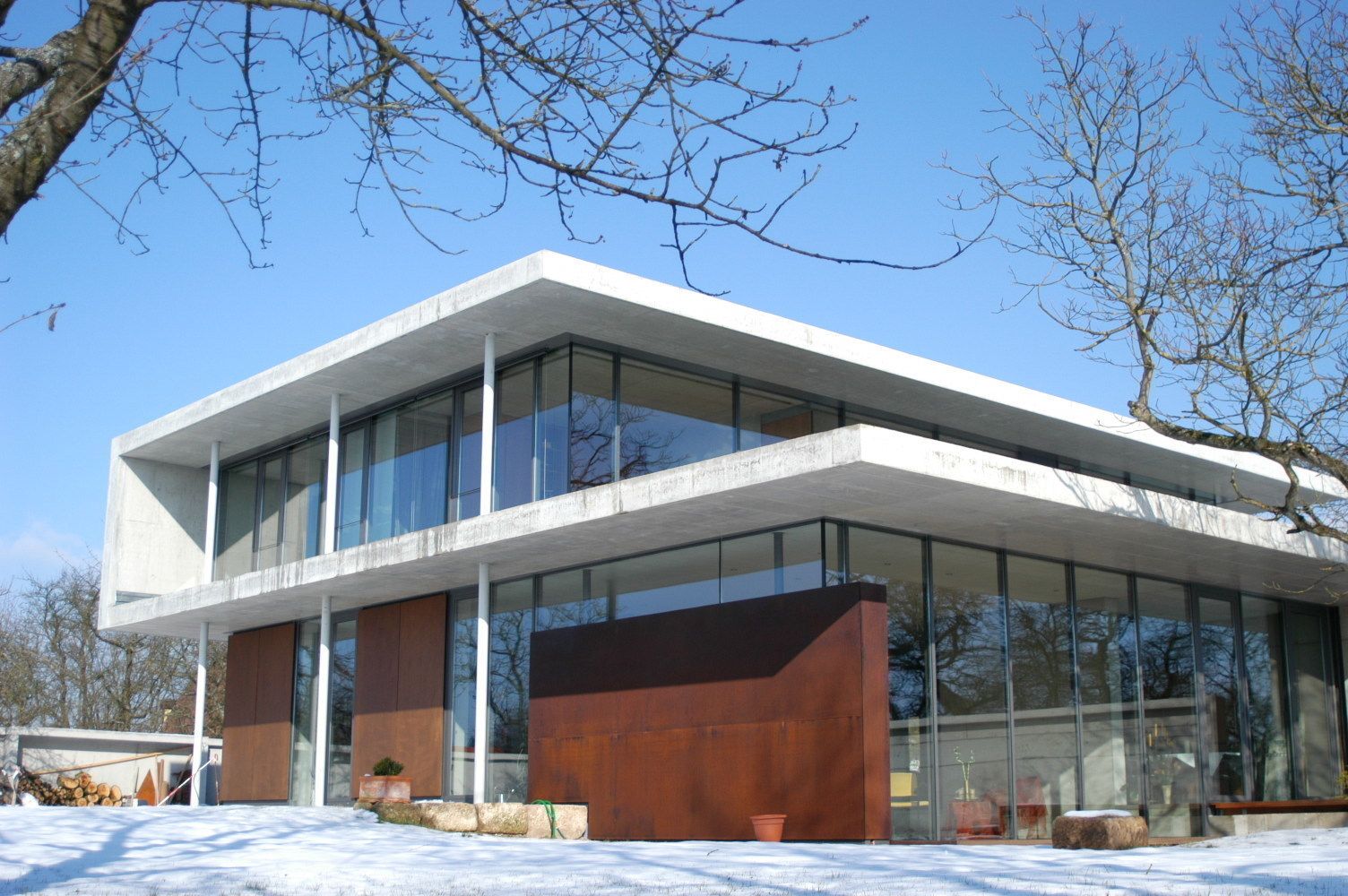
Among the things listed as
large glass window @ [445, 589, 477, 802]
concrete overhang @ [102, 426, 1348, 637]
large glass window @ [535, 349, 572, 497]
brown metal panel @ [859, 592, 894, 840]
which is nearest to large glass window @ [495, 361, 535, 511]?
large glass window @ [535, 349, 572, 497]

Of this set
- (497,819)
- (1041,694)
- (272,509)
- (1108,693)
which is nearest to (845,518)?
(1041,694)

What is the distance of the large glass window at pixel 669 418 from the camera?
55.5 feet

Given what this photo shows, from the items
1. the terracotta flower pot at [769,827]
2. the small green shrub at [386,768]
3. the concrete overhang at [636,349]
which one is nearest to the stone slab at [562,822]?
the terracotta flower pot at [769,827]

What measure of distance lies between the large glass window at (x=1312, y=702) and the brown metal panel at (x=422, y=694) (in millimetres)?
13056

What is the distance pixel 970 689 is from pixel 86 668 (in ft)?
103

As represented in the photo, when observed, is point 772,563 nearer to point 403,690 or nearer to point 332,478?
point 403,690

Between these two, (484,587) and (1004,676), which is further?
(484,587)

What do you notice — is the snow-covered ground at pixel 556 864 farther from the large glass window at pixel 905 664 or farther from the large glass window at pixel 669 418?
the large glass window at pixel 669 418

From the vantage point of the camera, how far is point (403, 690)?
19.7m

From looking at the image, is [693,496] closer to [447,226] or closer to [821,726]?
[821,726]

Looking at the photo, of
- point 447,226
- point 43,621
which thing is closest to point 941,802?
point 447,226

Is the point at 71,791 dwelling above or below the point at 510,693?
below

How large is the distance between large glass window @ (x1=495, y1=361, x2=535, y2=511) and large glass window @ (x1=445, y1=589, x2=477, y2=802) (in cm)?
234

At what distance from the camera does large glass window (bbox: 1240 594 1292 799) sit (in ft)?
67.9
